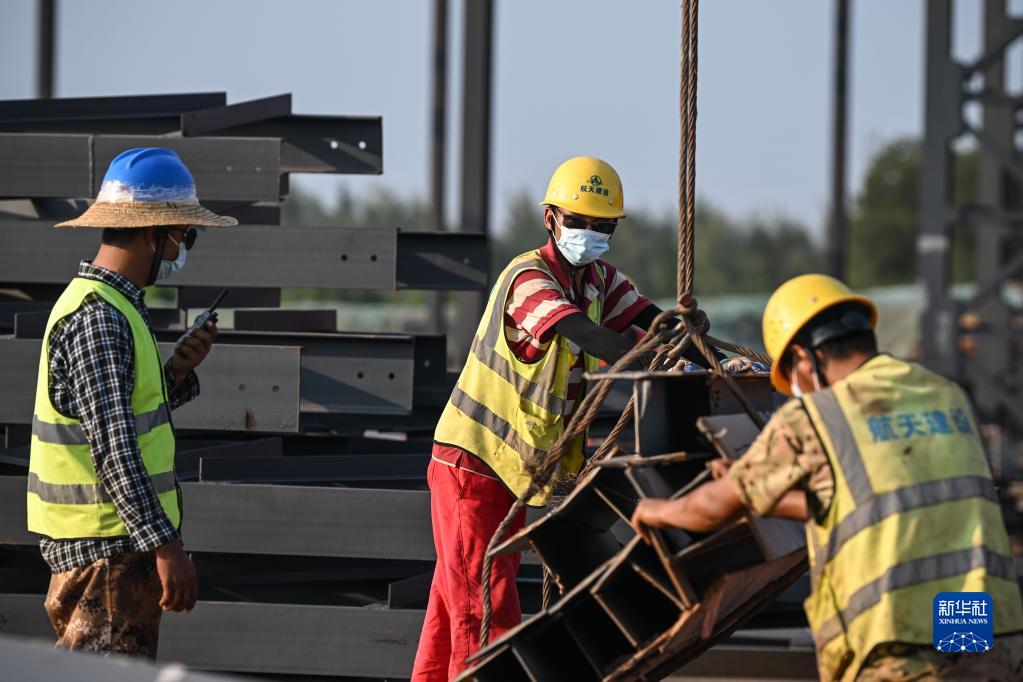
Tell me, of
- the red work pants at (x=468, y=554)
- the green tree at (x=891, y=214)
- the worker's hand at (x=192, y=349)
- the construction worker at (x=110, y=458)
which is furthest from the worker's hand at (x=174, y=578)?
the green tree at (x=891, y=214)

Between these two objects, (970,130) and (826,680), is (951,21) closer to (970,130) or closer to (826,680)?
(970,130)

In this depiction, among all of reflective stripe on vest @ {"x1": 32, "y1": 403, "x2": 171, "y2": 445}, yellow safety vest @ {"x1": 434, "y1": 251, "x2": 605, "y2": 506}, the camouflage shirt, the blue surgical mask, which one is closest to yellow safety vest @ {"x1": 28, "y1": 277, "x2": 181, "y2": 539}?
reflective stripe on vest @ {"x1": 32, "y1": 403, "x2": 171, "y2": 445}

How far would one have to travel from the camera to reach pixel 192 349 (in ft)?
13.9

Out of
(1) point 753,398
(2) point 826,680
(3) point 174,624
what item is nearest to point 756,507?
(2) point 826,680

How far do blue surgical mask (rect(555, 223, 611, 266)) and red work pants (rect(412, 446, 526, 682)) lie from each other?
773mm

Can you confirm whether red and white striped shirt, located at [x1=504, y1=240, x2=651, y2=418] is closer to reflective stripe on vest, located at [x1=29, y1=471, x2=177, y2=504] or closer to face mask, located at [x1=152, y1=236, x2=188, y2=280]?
face mask, located at [x1=152, y1=236, x2=188, y2=280]

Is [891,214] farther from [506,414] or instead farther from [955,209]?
[506,414]

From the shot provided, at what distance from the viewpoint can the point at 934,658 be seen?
3.18m

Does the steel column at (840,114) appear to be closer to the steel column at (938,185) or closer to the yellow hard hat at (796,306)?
the steel column at (938,185)

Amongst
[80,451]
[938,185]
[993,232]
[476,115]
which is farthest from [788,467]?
[993,232]

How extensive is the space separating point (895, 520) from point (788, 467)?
0.88 feet

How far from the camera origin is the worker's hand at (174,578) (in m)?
3.61

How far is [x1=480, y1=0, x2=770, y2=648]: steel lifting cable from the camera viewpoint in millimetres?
3984

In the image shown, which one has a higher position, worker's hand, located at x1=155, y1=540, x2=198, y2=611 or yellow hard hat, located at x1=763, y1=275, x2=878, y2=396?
yellow hard hat, located at x1=763, y1=275, x2=878, y2=396
